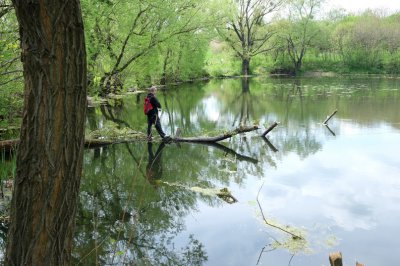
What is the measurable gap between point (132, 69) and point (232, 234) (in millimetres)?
20672

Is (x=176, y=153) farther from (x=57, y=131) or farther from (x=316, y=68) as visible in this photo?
(x=316, y=68)

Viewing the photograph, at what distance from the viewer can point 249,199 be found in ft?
28.9

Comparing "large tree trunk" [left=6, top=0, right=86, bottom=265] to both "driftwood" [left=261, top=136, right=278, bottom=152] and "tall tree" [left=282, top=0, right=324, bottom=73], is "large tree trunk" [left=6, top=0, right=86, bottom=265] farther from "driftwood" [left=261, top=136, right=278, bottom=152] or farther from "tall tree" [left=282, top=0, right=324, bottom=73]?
"tall tree" [left=282, top=0, right=324, bottom=73]

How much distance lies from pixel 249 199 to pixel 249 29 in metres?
51.0

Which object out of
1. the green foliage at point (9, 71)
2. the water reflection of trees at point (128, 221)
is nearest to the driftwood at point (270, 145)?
the water reflection of trees at point (128, 221)

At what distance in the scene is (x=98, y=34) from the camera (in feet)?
73.6

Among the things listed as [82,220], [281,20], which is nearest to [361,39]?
[281,20]

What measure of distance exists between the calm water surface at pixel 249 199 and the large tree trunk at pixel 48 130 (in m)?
0.67

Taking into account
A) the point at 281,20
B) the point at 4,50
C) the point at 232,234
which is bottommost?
the point at 232,234

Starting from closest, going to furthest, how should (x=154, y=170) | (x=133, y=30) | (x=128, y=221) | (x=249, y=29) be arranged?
(x=128, y=221) < (x=154, y=170) < (x=133, y=30) < (x=249, y=29)

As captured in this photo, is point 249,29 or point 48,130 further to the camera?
point 249,29

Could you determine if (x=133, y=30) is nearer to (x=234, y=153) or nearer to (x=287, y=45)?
(x=234, y=153)

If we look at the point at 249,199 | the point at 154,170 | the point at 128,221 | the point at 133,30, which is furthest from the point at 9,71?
the point at 133,30

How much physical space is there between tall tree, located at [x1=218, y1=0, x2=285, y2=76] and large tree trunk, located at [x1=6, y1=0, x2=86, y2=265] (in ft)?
178
